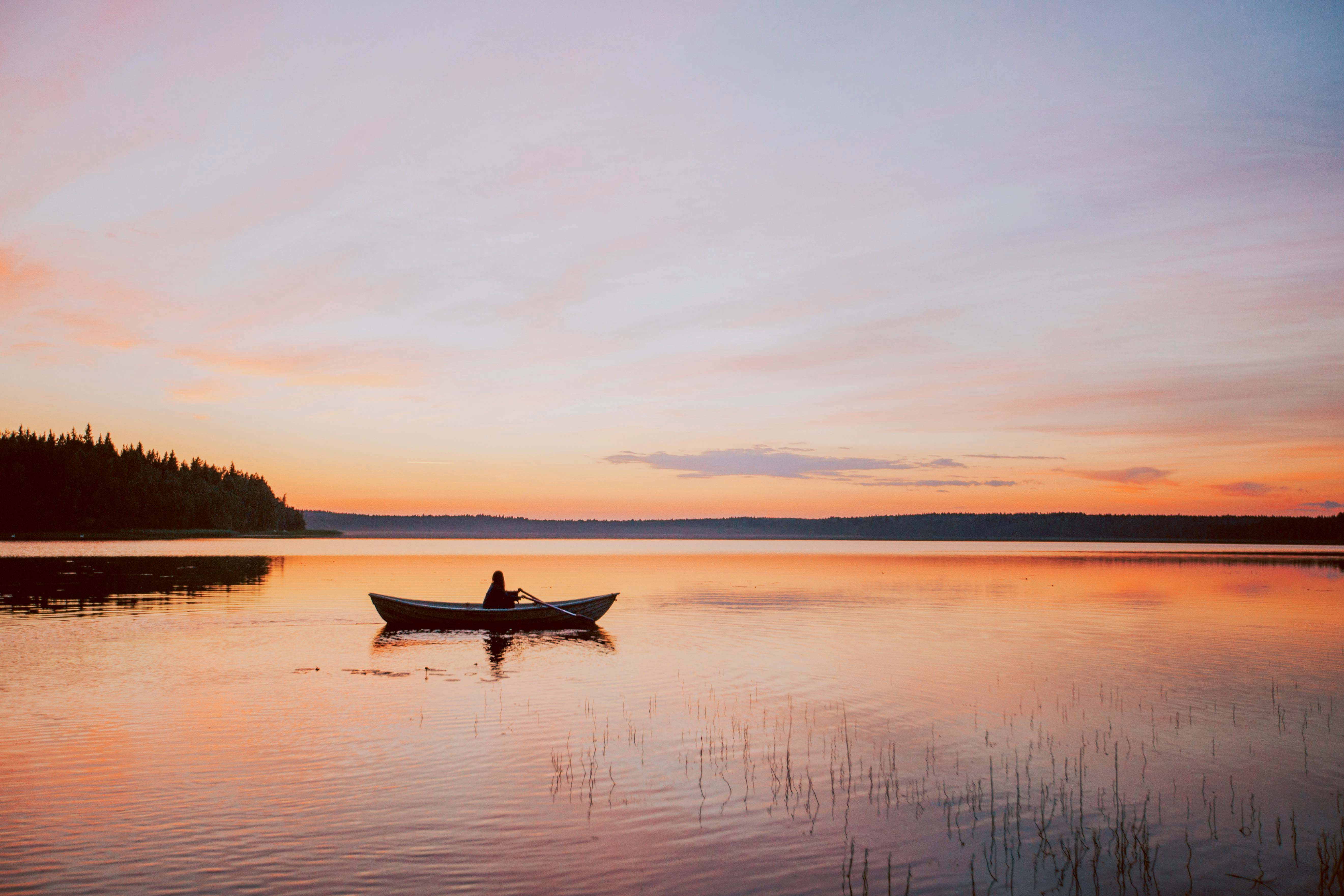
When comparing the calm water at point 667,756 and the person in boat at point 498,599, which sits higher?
the person in boat at point 498,599

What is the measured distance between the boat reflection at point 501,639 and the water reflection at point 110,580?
1405 centimetres

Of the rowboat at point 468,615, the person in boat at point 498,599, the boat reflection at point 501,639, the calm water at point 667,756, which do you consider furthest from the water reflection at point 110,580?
the person in boat at point 498,599

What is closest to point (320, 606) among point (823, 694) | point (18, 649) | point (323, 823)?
point (18, 649)

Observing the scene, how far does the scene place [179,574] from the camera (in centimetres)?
5816

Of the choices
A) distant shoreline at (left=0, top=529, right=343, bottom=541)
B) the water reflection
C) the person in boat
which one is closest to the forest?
distant shoreline at (left=0, top=529, right=343, bottom=541)

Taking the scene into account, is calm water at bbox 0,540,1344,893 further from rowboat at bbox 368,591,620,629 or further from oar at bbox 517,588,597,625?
oar at bbox 517,588,597,625

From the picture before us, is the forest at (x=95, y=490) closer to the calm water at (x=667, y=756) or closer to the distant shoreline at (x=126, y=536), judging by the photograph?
the distant shoreline at (x=126, y=536)

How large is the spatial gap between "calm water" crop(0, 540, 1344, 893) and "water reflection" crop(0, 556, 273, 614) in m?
2.78

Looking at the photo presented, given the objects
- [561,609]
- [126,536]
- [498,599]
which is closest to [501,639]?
[498,599]

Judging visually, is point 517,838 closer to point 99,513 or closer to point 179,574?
point 179,574

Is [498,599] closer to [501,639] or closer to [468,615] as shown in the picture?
[468,615]

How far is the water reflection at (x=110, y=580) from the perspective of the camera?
38.0 m

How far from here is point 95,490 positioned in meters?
135

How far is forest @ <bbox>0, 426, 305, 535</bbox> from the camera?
128 m
